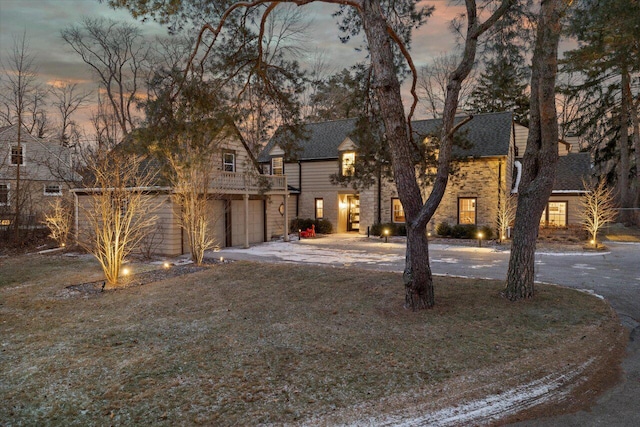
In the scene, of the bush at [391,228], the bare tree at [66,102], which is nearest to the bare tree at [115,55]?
the bare tree at [66,102]

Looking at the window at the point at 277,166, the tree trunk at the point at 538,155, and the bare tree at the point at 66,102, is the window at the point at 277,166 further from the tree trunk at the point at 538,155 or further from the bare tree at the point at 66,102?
the tree trunk at the point at 538,155

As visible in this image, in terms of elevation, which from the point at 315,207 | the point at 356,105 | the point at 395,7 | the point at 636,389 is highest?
the point at 395,7

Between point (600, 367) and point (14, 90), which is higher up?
point (14, 90)

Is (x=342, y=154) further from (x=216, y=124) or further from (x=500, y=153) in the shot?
(x=216, y=124)

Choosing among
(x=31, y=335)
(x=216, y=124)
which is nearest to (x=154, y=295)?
(x=31, y=335)

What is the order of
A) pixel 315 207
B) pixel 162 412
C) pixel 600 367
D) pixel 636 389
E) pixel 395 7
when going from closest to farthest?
pixel 162 412 < pixel 636 389 < pixel 600 367 < pixel 395 7 < pixel 315 207

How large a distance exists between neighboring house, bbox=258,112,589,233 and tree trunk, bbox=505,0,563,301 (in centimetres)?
1088

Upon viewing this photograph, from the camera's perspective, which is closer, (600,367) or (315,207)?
(600,367)

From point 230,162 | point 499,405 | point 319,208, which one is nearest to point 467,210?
point 319,208

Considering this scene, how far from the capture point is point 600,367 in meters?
4.77

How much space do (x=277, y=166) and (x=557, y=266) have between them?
16.4 meters

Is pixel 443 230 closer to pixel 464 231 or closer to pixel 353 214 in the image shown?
pixel 464 231

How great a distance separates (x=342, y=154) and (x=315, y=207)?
12.0 feet

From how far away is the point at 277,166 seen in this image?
79.0 ft
